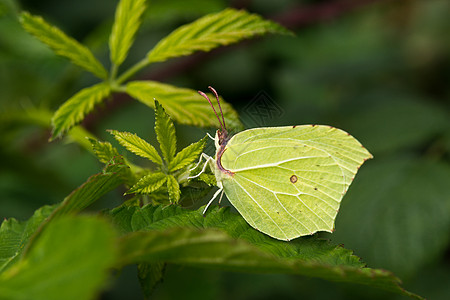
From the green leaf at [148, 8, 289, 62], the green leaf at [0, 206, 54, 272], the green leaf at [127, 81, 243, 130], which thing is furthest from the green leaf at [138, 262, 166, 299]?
the green leaf at [148, 8, 289, 62]

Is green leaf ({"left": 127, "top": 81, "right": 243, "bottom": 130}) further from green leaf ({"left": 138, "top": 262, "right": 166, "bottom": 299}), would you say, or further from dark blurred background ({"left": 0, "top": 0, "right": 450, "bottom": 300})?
green leaf ({"left": 138, "top": 262, "right": 166, "bottom": 299})

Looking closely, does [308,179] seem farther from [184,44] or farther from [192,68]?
[192,68]

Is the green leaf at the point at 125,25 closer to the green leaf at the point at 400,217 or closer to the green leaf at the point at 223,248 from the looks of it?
the green leaf at the point at 223,248

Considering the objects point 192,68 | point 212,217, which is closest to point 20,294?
point 212,217

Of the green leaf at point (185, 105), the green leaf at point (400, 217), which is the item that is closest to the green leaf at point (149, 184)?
the green leaf at point (185, 105)

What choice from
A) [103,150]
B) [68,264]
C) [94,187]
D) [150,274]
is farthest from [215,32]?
[68,264]

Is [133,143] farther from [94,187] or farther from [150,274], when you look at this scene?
[150,274]
